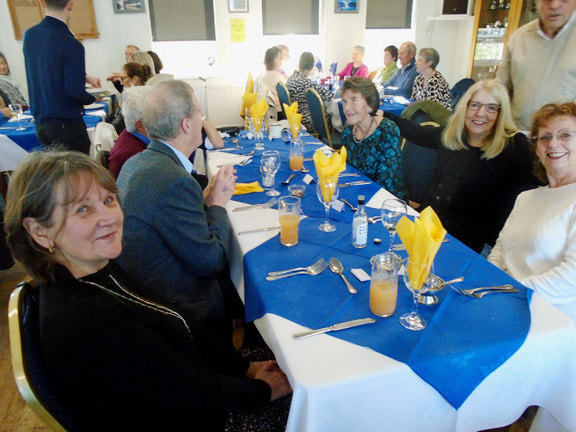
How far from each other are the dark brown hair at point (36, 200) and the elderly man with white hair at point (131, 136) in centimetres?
112

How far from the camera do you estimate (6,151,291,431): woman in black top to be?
81 centimetres

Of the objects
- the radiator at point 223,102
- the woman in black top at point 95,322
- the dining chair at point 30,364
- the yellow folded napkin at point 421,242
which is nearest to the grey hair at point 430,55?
A: the radiator at point 223,102

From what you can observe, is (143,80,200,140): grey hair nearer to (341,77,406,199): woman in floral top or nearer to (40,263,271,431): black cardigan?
(40,263,271,431): black cardigan

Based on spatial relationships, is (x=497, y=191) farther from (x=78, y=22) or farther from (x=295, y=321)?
(x=78, y=22)

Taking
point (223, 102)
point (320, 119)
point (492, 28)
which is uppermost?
point (492, 28)

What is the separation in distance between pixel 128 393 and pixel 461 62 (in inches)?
298

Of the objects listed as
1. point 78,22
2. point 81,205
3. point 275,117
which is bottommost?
point 275,117

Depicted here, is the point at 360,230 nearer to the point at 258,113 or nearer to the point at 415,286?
the point at 415,286

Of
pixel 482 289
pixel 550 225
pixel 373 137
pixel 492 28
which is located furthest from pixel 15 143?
pixel 492 28

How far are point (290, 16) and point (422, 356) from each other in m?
6.59

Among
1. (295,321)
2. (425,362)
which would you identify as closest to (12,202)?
(295,321)

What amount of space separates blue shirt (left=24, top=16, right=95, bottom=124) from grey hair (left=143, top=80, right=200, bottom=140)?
194 centimetres

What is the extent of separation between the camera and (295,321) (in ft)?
3.43

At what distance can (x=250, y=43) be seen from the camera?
6.39 m
